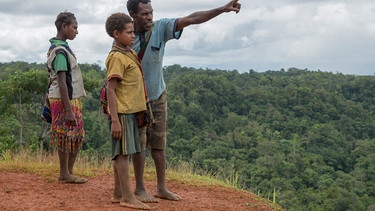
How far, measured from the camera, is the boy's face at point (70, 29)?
452cm

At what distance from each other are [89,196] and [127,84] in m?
1.16

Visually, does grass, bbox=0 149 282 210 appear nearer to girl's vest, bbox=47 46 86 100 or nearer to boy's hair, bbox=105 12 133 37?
girl's vest, bbox=47 46 86 100

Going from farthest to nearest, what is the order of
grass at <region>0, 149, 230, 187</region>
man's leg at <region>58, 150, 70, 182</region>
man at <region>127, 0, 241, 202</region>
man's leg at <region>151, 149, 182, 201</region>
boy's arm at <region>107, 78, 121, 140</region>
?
grass at <region>0, 149, 230, 187</region>, man's leg at <region>58, 150, 70, 182</region>, man's leg at <region>151, 149, 182, 201</region>, man at <region>127, 0, 241, 202</region>, boy's arm at <region>107, 78, 121, 140</region>

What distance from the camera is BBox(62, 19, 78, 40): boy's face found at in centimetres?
452

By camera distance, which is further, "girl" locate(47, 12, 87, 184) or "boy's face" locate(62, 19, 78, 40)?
"boy's face" locate(62, 19, 78, 40)

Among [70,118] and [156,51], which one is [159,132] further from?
[70,118]

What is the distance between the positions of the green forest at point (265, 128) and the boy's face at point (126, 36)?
31.9 ft

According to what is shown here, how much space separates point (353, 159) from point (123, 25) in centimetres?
3614

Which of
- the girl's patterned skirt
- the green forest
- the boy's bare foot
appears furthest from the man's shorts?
the green forest

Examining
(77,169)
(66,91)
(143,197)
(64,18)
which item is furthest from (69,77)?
(77,169)

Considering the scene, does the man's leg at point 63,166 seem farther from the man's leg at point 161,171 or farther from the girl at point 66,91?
the man's leg at point 161,171

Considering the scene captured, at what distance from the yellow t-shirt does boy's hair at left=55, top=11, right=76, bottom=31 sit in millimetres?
984

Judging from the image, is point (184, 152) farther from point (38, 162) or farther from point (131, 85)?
point (131, 85)

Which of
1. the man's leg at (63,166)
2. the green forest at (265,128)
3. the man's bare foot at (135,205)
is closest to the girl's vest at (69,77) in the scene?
the man's leg at (63,166)
